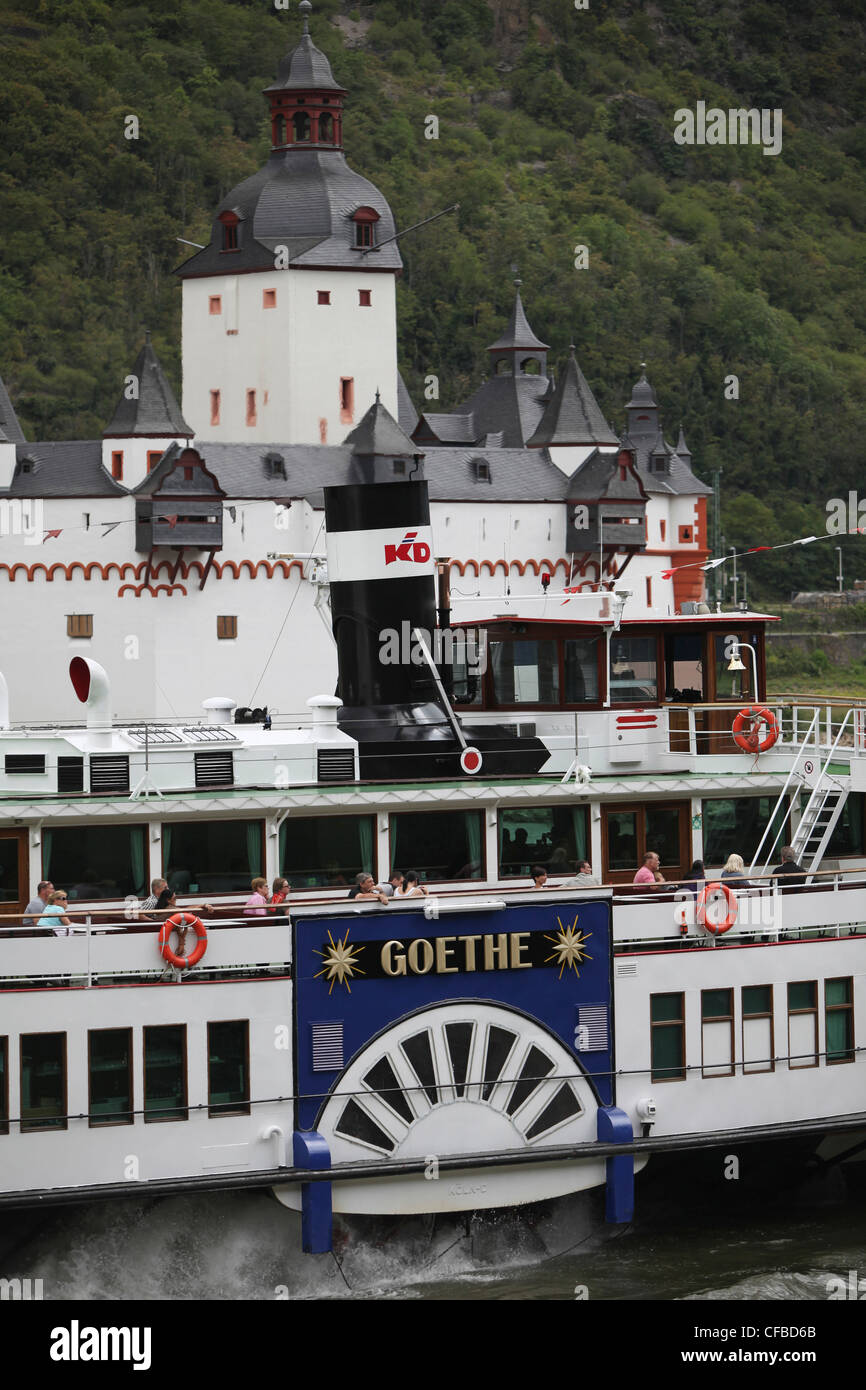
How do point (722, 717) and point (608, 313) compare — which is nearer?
point (722, 717)

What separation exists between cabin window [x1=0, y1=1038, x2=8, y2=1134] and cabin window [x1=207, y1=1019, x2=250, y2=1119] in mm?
1562

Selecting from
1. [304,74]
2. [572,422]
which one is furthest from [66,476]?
[304,74]

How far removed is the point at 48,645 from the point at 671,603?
1821 centimetres

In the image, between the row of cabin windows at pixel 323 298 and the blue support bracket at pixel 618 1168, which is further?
the row of cabin windows at pixel 323 298

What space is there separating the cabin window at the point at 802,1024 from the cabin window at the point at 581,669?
3.47 meters

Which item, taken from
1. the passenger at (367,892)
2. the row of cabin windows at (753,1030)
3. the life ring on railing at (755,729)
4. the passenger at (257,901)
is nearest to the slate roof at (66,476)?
the life ring on railing at (755,729)

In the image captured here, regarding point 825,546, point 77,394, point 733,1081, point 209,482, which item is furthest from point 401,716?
point 825,546

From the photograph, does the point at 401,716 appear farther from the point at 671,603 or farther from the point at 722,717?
the point at 671,603

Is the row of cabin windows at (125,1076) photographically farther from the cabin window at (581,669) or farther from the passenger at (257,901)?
the cabin window at (581,669)

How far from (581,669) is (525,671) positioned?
1.71ft

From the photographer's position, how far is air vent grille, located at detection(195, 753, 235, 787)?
20500mm

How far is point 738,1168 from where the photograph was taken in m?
20.5

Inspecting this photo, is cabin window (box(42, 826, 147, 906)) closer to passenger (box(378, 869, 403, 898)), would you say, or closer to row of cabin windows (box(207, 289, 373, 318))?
passenger (box(378, 869, 403, 898))

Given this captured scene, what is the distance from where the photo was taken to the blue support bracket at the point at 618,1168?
19.7m
